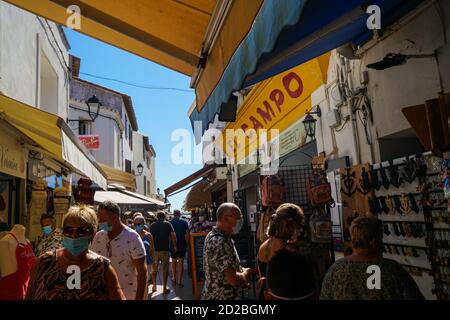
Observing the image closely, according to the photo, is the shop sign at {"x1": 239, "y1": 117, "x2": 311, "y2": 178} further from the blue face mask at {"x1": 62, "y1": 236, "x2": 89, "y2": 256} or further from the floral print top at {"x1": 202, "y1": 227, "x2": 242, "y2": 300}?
the blue face mask at {"x1": 62, "y1": 236, "x2": 89, "y2": 256}

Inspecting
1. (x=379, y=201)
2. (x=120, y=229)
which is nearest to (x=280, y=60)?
(x=379, y=201)

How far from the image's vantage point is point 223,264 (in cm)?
329

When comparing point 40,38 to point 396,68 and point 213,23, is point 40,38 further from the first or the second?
point 396,68

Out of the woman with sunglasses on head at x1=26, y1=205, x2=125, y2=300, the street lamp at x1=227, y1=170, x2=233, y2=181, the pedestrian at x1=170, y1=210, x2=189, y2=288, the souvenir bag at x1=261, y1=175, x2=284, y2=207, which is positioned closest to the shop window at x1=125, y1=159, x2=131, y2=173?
the street lamp at x1=227, y1=170, x2=233, y2=181

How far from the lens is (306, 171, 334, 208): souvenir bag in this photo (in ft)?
16.8

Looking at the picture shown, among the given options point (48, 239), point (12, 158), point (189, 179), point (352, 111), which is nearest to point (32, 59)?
point (12, 158)

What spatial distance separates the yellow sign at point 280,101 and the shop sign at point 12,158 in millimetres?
4502

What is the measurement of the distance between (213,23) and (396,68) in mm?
2061

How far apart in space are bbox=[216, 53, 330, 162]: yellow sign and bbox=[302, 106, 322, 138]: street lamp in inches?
12.9

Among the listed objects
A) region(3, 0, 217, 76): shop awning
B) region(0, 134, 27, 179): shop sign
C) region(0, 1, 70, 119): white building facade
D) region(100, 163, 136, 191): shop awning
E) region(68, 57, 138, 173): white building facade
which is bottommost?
region(0, 134, 27, 179): shop sign

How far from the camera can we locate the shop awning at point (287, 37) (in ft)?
8.13

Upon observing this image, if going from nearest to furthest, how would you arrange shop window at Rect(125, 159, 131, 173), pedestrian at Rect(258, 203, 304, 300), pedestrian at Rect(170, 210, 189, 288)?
pedestrian at Rect(258, 203, 304, 300) → pedestrian at Rect(170, 210, 189, 288) → shop window at Rect(125, 159, 131, 173)

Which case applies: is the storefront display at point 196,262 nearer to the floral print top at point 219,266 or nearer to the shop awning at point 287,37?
the shop awning at point 287,37

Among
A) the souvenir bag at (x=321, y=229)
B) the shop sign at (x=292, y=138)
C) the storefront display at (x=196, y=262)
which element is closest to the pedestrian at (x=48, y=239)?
the souvenir bag at (x=321, y=229)
